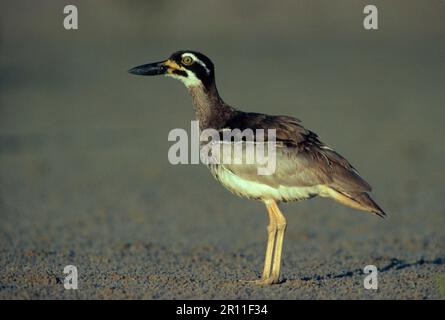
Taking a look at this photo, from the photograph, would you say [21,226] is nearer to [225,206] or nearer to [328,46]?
[225,206]

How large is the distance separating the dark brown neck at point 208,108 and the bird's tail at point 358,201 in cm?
125

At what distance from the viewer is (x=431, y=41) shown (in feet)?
98.1

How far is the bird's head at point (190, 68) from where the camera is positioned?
7.36 meters

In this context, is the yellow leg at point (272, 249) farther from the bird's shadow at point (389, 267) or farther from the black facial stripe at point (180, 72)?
the black facial stripe at point (180, 72)

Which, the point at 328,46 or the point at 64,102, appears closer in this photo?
the point at 64,102

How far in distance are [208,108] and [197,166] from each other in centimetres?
721

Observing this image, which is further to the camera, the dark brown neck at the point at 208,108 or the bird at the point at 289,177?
the dark brown neck at the point at 208,108

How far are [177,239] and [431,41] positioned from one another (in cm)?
2238

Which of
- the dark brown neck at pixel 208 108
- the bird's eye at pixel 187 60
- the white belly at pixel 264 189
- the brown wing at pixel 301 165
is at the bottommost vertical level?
the white belly at pixel 264 189

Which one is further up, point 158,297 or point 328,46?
point 328,46

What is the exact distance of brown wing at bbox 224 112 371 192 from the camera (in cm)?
670

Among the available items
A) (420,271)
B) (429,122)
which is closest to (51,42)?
(429,122)

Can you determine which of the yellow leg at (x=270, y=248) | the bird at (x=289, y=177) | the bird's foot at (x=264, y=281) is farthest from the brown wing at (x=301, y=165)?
the bird's foot at (x=264, y=281)

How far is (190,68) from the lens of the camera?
7406 millimetres
